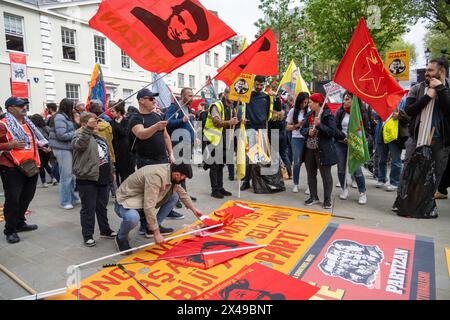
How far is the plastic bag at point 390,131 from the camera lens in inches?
263

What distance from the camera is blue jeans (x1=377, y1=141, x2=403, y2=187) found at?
22.6ft

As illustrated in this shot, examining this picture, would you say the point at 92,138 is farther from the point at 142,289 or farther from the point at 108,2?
the point at 142,289

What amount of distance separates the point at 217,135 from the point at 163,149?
225cm

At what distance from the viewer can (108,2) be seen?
3.86 metres

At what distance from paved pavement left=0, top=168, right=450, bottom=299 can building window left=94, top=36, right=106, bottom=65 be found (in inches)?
642

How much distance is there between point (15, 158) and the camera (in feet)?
13.7

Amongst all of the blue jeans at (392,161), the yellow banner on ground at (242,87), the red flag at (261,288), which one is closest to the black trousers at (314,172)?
the yellow banner on ground at (242,87)

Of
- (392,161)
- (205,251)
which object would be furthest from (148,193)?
(392,161)

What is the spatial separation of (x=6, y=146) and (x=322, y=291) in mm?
4033

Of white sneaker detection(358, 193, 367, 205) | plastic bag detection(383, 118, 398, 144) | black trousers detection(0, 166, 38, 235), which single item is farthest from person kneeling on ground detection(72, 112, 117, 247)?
plastic bag detection(383, 118, 398, 144)

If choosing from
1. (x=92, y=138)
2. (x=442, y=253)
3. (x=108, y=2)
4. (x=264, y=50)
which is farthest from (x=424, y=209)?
(x=108, y=2)

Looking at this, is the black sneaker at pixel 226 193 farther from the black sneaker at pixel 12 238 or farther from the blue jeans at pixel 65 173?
the black sneaker at pixel 12 238

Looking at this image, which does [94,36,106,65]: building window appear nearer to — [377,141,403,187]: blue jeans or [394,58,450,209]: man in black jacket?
[377,141,403,187]: blue jeans

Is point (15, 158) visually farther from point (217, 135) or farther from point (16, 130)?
point (217, 135)
